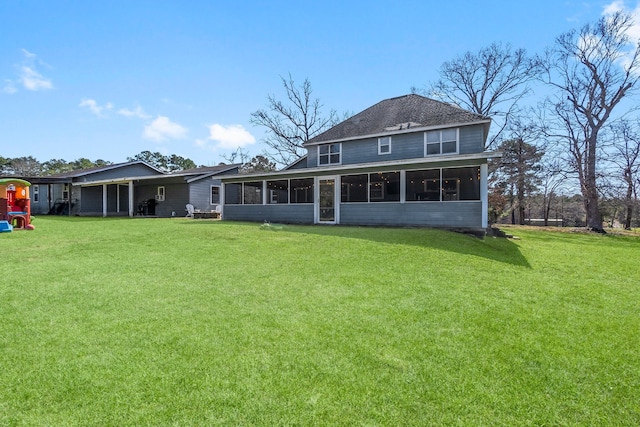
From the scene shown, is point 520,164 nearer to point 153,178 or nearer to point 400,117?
point 400,117

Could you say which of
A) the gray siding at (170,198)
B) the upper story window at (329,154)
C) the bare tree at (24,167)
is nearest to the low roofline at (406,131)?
the upper story window at (329,154)

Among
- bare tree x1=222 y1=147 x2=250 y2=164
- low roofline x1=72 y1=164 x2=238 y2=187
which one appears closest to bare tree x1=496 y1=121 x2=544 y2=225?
low roofline x1=72 y1=164 x2=238 y2=187

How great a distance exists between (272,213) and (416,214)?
23.4 ft

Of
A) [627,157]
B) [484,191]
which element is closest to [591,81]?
[627,157]

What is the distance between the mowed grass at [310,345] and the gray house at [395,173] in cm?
640

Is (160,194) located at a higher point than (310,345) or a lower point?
higher

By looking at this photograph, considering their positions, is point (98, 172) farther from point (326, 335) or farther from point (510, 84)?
point (510, 84)

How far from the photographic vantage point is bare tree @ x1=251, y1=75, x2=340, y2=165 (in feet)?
106

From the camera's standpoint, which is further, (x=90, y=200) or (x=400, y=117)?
(x=90, y=200)

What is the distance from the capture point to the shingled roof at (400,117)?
52.0 feet

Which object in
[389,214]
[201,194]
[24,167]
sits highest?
[24,167]

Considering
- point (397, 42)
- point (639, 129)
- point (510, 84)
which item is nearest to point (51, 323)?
point (397, 42)

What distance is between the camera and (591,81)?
22.0m

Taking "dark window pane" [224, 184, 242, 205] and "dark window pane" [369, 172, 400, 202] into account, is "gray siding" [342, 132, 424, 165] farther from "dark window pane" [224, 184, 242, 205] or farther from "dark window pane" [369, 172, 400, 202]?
"dark window pane" [224, 184, 242, 205]
